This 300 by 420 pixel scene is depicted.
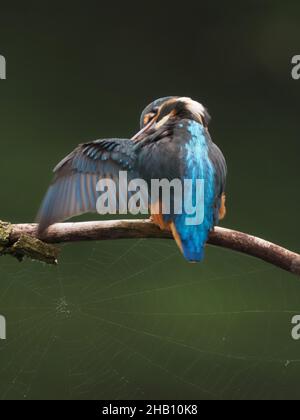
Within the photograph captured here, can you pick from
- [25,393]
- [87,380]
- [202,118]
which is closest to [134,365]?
[87,380]

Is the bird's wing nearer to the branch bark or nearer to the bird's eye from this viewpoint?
the branch bark

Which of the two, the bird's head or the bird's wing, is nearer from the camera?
the bird's wing

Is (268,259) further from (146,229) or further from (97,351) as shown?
(97,351)

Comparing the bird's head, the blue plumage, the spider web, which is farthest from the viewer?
the spider web

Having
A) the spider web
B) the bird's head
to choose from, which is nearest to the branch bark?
the bird's head

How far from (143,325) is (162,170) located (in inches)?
56.6

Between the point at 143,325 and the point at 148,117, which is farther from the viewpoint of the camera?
the point at 143,325

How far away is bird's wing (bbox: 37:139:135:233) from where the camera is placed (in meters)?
2.49

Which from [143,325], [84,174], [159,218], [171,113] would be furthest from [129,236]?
[143,325]

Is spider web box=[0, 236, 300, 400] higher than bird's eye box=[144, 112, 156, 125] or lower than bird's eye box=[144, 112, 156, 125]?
lower

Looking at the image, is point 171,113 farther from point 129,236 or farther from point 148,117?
point 129,236

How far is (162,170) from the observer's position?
248 centimetres

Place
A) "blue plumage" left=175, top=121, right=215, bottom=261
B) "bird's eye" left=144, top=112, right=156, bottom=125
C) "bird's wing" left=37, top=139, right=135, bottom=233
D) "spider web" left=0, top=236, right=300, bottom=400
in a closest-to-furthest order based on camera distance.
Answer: "blue plumage" left=175, top=121, right=215, bottom=261
"bird's wing" left=37, top=139, right=135, bottom=233
"bird's eye" left=144, top=112, right=156, bottom=125
"spider web" left=0, top=236, right=300, bottom=400

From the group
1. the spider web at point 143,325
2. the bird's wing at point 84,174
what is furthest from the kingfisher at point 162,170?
the spider web at point 143,325
